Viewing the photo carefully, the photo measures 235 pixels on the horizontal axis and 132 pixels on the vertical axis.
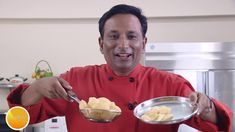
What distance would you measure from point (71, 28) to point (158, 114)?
2.65 metres

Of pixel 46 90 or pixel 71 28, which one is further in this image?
pixel 71 28

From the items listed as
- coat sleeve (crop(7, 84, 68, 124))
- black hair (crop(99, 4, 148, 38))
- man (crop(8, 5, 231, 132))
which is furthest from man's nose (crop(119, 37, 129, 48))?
coat sleeve (crop(7, 84, 68, 124))

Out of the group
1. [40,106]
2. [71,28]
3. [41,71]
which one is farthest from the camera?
[71,28]

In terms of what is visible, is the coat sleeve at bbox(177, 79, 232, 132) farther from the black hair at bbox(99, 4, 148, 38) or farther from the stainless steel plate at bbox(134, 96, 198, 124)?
the black hair at bbox(99, 4, 148, 38)

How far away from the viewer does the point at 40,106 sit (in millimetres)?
1332

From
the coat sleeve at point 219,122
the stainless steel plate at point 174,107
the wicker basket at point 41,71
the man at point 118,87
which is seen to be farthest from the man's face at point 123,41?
the wicker basket at point 41,71

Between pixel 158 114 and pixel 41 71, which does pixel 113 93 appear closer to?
pixel 158 114

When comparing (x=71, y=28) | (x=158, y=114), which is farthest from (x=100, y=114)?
(x=71, y=28)

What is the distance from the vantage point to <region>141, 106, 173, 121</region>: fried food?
1077 mm

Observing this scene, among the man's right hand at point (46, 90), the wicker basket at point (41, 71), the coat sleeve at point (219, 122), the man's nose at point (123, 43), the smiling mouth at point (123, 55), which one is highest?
the man's nose at point (123, 43)

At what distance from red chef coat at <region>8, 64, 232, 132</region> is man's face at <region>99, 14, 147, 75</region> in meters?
0.10

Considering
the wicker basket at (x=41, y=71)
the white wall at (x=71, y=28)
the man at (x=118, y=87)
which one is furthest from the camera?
the white wall at (x=71, y=28)

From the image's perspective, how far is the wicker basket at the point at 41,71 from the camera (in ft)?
11.1

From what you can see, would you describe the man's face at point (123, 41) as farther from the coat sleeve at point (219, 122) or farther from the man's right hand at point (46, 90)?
the coat sleeve at point (219, 122)
